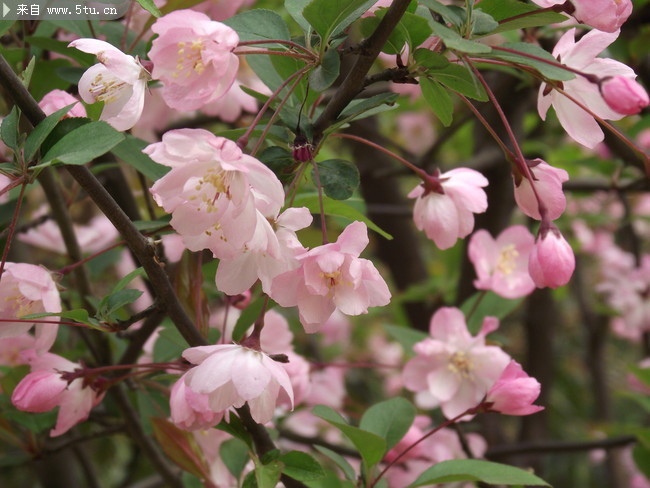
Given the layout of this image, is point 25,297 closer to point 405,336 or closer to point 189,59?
point 189,59

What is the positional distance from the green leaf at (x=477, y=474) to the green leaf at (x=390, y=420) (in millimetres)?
93

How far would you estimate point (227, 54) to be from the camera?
61cm

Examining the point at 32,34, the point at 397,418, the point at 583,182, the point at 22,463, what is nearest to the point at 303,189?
the point at 397,418

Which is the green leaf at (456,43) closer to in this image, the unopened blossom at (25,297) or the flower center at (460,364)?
the unopened blossom at (25,297)

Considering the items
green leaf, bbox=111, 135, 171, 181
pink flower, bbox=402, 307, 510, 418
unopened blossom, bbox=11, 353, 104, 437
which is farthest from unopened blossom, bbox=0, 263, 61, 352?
pink flower, bbox=402, 307, 510, 418

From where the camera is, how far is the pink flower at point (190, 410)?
0.67 m

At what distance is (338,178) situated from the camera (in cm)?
69

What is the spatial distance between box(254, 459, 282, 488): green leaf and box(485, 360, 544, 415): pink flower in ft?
0.83

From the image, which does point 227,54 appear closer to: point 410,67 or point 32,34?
point 410,67

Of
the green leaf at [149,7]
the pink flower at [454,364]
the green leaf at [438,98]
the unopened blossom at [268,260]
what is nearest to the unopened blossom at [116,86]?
Answer: the green leaf at [149,7]

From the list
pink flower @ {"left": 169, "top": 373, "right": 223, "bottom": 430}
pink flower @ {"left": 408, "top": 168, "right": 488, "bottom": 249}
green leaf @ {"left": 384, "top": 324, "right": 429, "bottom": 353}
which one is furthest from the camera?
green leaf @ {"left": 384, "top": 324, "right": 429, "bottom": 353}

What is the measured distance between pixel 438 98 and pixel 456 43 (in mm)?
155

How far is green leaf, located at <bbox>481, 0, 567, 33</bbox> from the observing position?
63 cm

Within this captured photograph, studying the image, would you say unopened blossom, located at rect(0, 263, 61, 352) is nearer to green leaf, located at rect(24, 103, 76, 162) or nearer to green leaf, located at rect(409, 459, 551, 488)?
green leaf, located at rect(24, 103, 76, 162)
